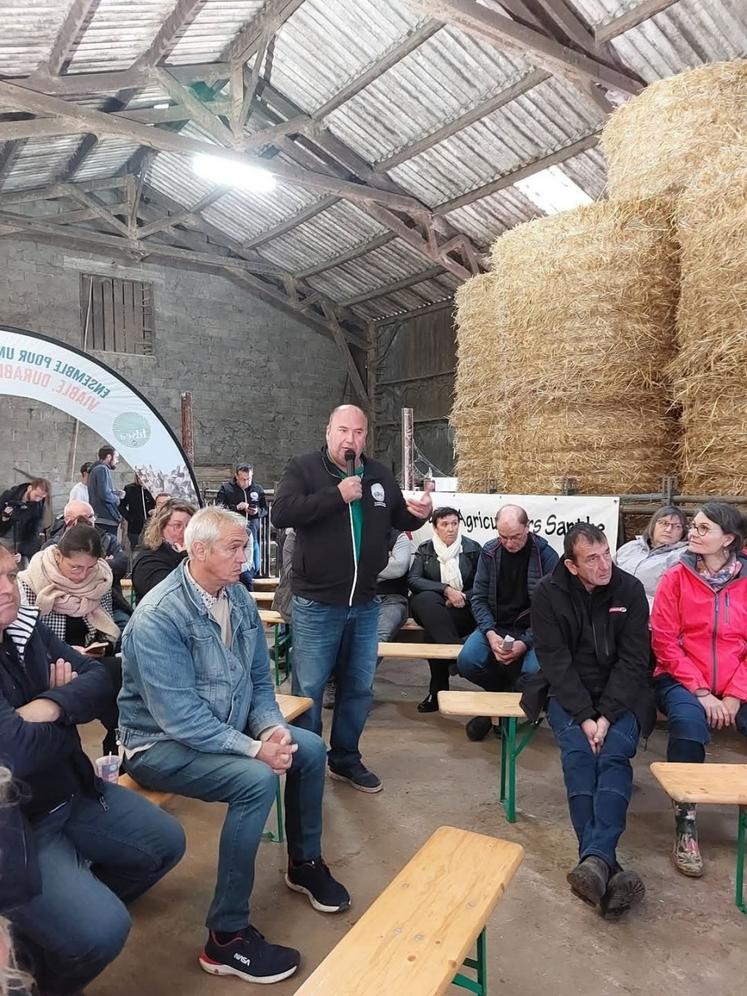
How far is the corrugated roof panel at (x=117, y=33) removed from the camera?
6578mm

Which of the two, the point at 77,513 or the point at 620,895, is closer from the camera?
the point at 620,895

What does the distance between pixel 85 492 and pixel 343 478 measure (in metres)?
5.08

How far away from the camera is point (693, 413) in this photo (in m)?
3.88

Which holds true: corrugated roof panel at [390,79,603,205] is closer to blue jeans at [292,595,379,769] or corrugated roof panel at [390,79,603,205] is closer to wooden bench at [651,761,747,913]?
blue jeans at [292,595,379,769]

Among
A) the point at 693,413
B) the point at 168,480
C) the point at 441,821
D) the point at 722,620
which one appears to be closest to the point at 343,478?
the point at 441,821

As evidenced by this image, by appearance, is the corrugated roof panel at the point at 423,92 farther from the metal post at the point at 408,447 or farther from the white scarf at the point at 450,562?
the white scarf at the point at 450,562

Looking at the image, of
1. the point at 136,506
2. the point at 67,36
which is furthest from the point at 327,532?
the point at 67,36

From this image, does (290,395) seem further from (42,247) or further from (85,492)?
(85,492)

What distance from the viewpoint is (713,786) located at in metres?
2.11

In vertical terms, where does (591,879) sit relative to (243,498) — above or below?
below

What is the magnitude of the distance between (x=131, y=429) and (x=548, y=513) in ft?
13.6

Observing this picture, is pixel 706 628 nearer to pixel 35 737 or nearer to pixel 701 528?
pixel 701 528

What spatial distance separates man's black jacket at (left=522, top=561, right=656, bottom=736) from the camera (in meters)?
2.57

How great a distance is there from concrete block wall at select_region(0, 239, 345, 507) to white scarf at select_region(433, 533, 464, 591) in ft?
28.1
